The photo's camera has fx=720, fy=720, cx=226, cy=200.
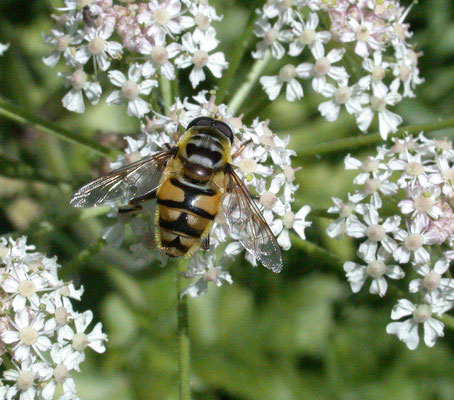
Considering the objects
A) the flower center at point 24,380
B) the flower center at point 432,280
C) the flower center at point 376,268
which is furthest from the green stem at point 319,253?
the flower center at point 24,380

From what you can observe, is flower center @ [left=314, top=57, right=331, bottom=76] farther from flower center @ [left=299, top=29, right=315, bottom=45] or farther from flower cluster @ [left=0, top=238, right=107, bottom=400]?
flower cluster @ [left=0, top=238, right=107, bottom=400]

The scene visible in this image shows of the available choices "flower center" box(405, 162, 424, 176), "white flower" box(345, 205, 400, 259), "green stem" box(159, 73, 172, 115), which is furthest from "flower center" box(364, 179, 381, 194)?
"green stem" box(159, 73, 172, 115)

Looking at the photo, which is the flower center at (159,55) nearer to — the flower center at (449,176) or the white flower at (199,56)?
the white flower at (199,56)

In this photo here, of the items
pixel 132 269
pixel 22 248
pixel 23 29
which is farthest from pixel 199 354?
pixel 23 29

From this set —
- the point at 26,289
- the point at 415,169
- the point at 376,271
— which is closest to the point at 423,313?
the point at 376,271

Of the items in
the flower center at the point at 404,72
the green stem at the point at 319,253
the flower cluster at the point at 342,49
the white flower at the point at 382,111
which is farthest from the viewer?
the flower center at the point at 404,72

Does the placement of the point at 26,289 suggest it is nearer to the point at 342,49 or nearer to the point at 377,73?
the point at 342,49

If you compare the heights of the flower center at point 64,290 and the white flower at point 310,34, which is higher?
the white flower at point 310,34
